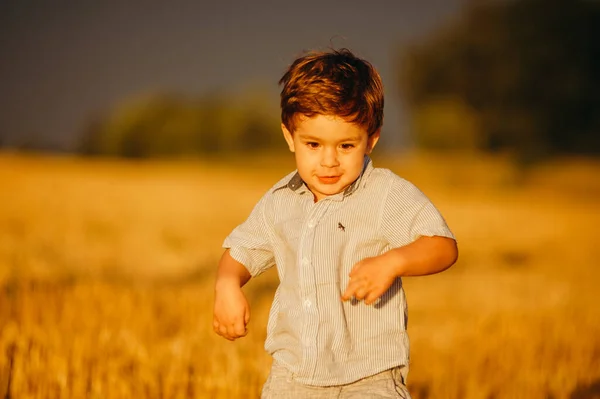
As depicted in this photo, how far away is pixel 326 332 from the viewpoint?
245cm

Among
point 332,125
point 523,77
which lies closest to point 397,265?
point 332,125

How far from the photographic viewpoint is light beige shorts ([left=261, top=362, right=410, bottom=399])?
2.41 meters

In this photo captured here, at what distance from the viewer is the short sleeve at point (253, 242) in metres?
2.71

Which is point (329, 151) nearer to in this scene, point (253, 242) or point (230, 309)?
point (253, 242)

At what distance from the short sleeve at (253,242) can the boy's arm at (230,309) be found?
90 mm

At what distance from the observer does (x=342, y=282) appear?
2506mm

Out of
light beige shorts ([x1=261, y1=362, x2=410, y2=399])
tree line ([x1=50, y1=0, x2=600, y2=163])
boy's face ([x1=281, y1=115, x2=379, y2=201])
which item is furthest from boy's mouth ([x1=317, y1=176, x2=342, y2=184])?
tree line ([x1=50, y1=0, x2=600, y2=163])

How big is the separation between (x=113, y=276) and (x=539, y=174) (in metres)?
22.4

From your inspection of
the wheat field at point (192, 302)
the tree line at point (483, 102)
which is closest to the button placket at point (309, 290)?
the wheat field at point (192, 302)

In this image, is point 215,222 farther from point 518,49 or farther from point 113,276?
point 518,49

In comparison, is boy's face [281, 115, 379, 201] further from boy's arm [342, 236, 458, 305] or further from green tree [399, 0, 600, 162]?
green tree [399, 0, 600, 162]

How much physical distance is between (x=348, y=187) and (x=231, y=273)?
467mm

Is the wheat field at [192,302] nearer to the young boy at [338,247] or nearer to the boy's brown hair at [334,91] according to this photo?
the young boy at [338,247]

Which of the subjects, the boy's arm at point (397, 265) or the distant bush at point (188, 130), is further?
the distant bush at point (188, 130)
